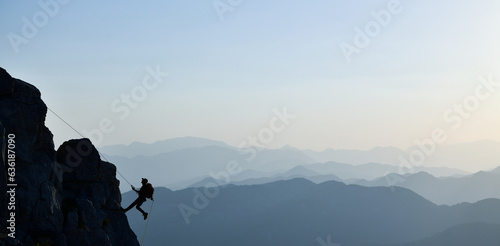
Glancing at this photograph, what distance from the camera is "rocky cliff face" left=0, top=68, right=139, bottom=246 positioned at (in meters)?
33.0

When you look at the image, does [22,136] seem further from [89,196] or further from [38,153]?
[89,196]

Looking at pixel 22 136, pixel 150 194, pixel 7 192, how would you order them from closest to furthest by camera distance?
pixel 7 192 → pixel 22 136 → pixel 150 194

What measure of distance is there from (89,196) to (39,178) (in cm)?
647

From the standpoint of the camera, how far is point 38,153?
36.7 m

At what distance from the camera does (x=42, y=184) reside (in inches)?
1400

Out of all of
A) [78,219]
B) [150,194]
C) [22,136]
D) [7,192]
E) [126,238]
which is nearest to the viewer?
[7,192]

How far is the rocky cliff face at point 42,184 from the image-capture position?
33.0m

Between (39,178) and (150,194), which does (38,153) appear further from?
(150,194)

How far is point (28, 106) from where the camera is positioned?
36.3 meters

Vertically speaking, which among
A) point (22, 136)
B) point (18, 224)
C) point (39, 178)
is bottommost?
point (18, 224)

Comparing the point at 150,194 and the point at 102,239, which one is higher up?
the point at 150,194

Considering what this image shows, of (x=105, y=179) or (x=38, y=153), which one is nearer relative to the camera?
(x=38, y=153)

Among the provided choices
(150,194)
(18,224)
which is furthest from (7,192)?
(150,194)

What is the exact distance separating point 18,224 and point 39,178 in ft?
11.9
